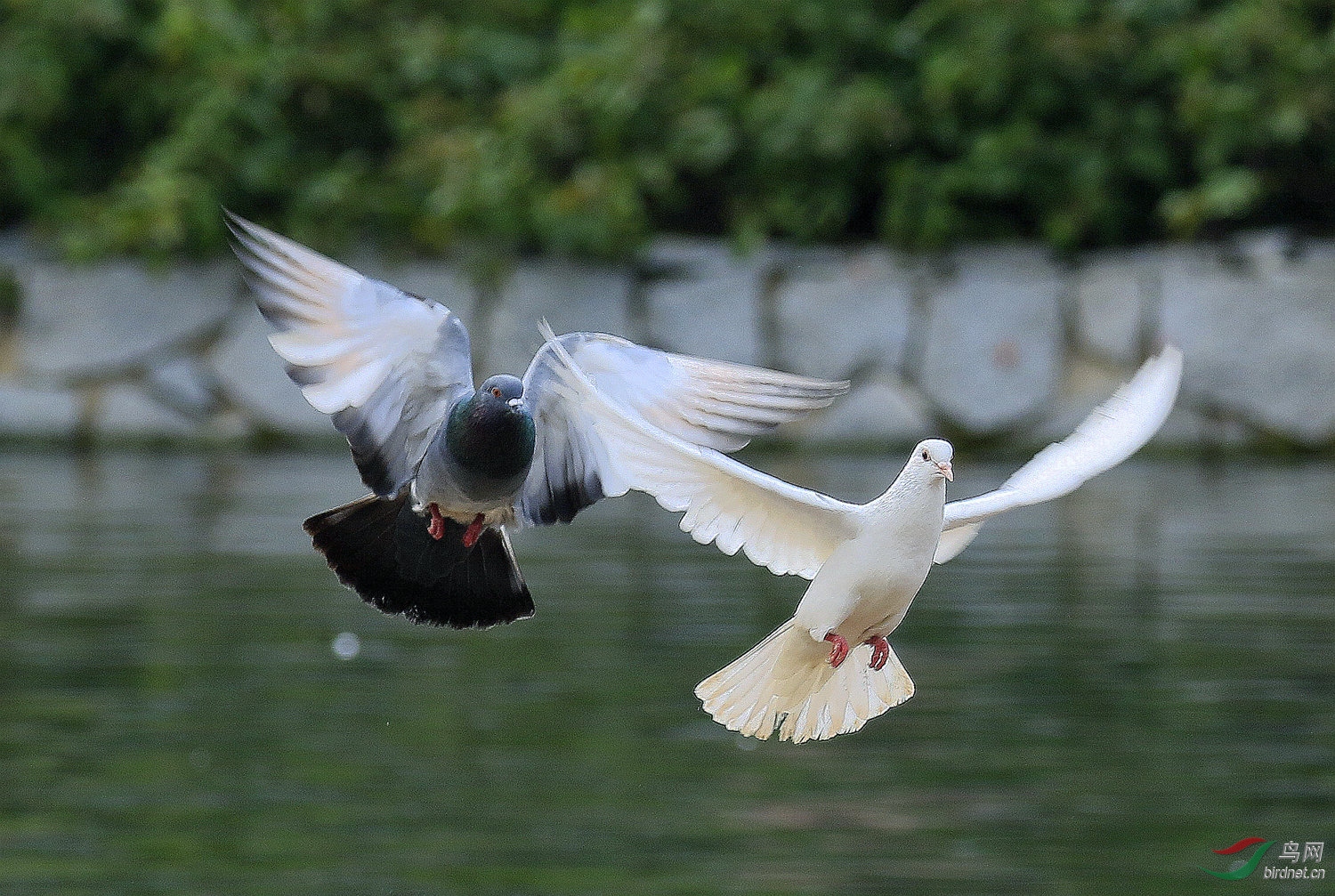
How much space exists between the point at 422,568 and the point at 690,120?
23.9 ft

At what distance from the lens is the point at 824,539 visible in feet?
13.1

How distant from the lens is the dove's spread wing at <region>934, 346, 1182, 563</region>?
4.05 m

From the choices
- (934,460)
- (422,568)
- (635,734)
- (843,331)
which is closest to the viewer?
(934,460)

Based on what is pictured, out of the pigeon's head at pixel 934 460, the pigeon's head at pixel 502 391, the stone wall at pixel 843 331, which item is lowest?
the pigeon's head at pixel 934 460

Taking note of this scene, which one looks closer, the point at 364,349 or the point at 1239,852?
the point at 1239,852

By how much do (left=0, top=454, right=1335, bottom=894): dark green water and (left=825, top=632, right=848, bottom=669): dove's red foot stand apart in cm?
29

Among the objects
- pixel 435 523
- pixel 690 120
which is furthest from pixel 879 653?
pixel 690 120

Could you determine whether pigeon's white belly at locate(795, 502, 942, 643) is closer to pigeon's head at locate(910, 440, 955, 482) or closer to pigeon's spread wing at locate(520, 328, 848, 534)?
pigeon's head at locate(910, 440, 955, 482)

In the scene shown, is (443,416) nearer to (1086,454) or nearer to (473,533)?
(473,533)

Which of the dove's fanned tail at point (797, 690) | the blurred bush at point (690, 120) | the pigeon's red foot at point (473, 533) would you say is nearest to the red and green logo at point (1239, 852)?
the dove's fanned tail at point (797, 690)

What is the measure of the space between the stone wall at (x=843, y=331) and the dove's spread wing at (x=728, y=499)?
22.9 ft

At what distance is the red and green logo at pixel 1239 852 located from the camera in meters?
3.60

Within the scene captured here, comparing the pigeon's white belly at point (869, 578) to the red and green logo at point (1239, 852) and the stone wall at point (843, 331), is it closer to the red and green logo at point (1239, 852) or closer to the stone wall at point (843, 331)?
the red and green logo at point (1239, 852)

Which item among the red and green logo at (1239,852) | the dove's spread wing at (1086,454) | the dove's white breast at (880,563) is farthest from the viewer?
the dove's spread wing at (1086,454)
